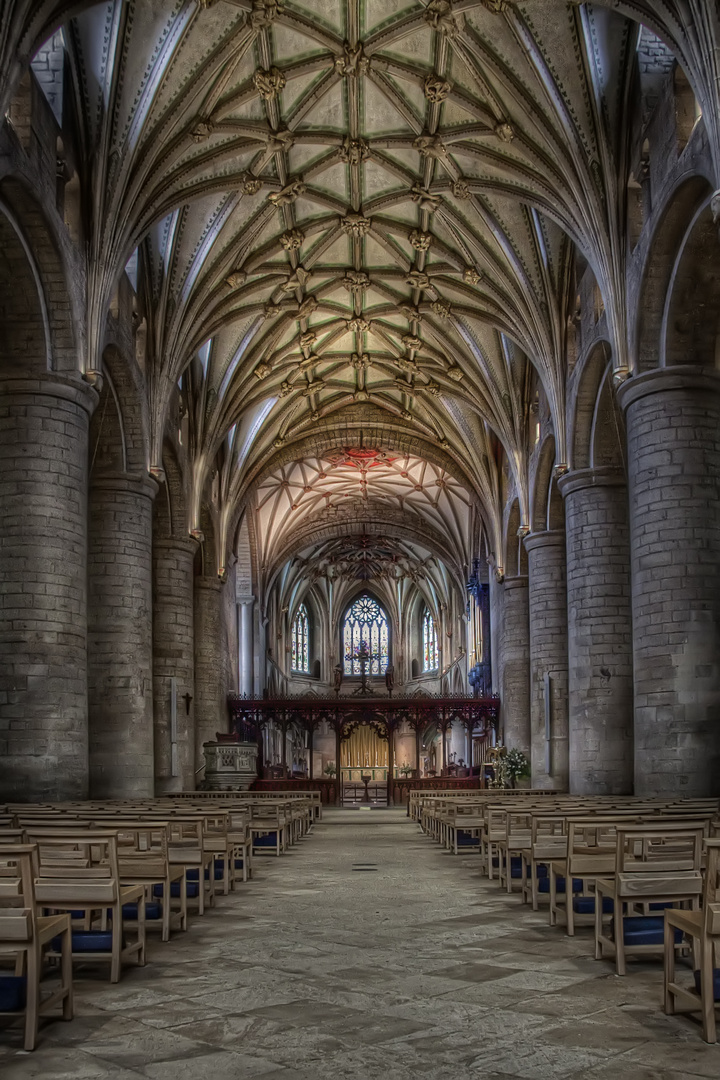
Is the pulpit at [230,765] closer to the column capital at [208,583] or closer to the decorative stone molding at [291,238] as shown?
the column capital at [208,583]

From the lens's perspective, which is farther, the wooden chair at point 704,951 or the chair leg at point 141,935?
the chair leg at point 141,935

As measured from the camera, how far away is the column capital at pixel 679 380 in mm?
16875

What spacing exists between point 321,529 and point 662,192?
34.1 metres

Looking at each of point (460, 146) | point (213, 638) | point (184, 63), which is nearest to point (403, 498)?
point (213, 638)

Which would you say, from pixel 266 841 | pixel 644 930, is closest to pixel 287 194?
pixel 266 841

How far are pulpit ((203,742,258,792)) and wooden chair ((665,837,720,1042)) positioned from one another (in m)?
21.9

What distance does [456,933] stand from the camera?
834 cm

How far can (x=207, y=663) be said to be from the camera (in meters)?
32.5

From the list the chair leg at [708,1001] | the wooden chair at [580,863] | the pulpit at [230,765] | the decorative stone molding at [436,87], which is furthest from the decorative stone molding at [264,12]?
the chair leg at [708,1001]

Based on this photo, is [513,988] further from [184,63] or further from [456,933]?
[184,63]

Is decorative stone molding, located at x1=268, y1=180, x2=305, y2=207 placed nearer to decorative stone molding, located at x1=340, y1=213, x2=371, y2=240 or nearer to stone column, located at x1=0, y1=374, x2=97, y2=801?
decorative stone molding, located at x1=340, y1=213, x2=371, y2=240

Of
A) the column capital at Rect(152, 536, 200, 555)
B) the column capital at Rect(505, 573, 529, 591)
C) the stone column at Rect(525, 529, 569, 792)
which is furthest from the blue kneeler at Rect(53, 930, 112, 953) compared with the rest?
the column capital at Rect(505, 573, 529, 591)

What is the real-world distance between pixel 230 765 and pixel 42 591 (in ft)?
A: 40.9

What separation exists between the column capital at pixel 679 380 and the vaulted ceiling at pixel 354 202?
103 cm
